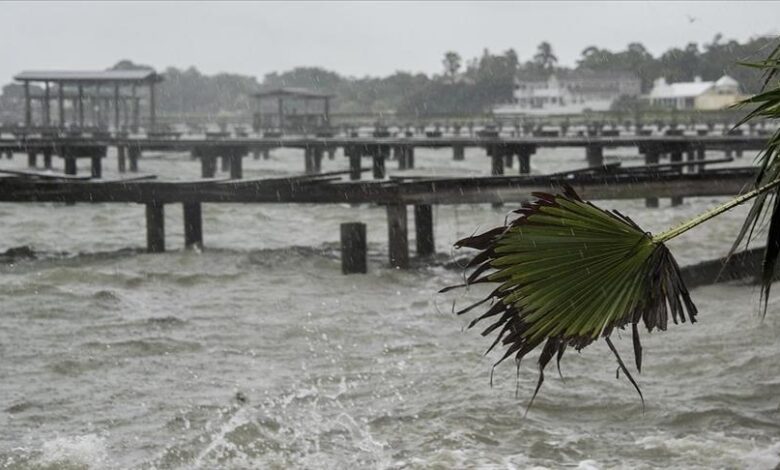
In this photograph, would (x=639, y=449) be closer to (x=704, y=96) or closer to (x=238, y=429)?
(x=238, y=429)

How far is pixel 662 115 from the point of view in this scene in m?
80.6

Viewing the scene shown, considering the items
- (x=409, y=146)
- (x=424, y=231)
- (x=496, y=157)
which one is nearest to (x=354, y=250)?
(x=424, y=231)

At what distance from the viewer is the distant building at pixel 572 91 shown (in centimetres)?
12156

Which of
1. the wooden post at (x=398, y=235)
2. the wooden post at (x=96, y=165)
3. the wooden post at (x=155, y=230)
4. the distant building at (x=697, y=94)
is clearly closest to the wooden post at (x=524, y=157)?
the wooden post at (x=96, y=165)

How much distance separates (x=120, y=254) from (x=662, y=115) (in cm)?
6593

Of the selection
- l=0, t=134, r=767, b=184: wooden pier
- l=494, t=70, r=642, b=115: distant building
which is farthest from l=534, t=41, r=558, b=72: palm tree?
l=0, t=134, r=767, b=184: wooden pier

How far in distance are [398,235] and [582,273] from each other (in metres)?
13.6

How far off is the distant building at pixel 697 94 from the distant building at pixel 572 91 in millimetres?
6762

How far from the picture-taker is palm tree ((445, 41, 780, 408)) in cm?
322

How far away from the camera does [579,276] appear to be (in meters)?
3.24

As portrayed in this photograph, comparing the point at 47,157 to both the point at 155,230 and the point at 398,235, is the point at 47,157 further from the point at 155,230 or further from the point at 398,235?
the point at 398,235

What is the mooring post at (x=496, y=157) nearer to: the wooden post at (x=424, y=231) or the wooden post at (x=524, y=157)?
the wooden post at (x=524, y=157)

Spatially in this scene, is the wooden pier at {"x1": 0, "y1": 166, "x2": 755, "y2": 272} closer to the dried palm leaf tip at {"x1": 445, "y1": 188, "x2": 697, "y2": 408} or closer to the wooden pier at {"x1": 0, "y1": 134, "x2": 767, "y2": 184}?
the wooden pier at {"x1": 0, "y1": 134, "x2": 767, "y2": 184}

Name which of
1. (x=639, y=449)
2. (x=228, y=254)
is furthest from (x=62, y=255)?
(x=639, y=449)
